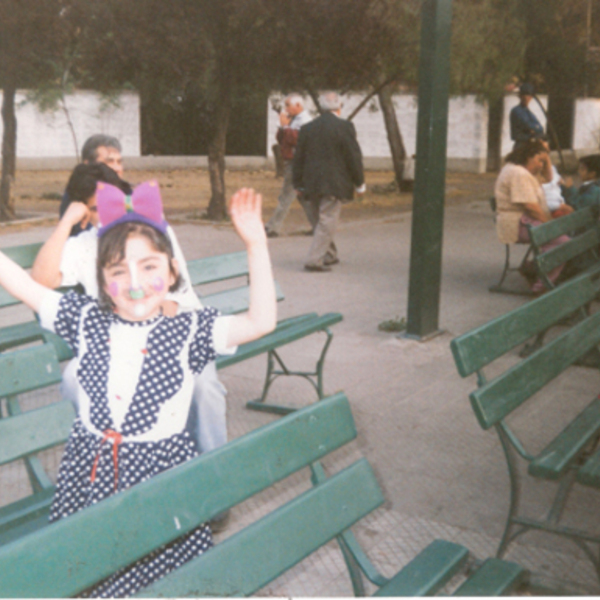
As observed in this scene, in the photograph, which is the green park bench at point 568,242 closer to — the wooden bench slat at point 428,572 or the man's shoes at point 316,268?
the man's shoes at point 316,268

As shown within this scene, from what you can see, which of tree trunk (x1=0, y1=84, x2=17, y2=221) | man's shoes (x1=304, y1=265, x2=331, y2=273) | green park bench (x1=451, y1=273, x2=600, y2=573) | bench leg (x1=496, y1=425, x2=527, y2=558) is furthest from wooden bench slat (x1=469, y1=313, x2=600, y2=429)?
tree trunk (x1=0, y1=84, x2=17, y2=221)

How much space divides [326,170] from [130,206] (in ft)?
23.0

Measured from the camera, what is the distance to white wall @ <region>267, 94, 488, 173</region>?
1022 inches

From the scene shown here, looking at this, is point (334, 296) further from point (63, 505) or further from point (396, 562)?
point (63, 505)

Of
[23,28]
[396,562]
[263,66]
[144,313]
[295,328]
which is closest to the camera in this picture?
[144,313]

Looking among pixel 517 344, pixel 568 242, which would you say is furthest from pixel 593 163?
pixel 517 344

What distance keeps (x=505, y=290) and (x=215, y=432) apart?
5220 mm

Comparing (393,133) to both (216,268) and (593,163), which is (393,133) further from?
→ (216,268)

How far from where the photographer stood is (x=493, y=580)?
99.4 inches

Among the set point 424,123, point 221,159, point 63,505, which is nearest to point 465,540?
point 63,505

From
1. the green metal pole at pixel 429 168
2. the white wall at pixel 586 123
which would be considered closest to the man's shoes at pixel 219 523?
the green metal pole at pixel 429 168

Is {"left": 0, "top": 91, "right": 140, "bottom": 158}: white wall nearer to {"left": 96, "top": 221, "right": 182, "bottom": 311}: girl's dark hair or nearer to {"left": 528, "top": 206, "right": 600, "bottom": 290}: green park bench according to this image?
{"left": 528, "top": 206, "right": 600, "bottom": 290}: green park bench

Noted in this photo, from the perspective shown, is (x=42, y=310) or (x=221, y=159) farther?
(x=221, y=159)

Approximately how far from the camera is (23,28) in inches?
500
